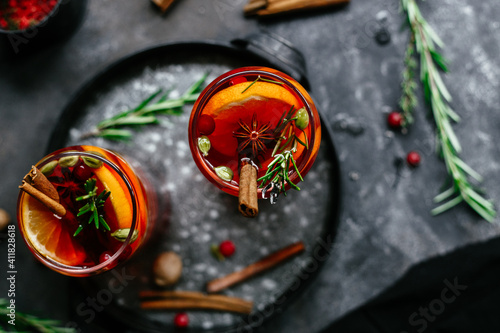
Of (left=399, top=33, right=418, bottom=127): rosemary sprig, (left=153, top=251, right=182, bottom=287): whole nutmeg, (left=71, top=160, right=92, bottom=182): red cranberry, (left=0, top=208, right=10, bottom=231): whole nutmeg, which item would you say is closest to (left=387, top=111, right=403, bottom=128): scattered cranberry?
(left=399, top=33, right=418, bottom=127): rosemary sprig

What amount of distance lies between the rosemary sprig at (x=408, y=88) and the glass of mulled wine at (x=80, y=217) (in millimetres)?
688

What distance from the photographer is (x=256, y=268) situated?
94 centimetres

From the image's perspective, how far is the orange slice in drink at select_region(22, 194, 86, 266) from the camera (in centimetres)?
69

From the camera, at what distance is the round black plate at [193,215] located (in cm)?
93

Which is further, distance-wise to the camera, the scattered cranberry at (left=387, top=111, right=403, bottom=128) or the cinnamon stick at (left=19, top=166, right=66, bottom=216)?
the scattered cranberry at (left=387, top=111, right=403, bottom=128)

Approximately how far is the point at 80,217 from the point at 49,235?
0.21 ft

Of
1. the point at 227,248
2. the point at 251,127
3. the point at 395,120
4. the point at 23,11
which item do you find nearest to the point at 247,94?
the point at 251,127

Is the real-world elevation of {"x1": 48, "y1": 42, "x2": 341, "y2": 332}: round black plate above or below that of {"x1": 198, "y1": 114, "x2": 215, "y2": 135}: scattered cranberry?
below

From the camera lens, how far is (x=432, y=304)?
1062 mm

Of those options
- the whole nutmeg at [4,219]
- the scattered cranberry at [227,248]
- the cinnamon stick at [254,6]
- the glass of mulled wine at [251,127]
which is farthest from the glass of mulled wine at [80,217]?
the cinnamon stick at [254,6]

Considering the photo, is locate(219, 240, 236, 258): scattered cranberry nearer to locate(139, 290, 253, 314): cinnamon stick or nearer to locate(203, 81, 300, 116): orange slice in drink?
locate(139, 290, 253, 314): cinnamon stick

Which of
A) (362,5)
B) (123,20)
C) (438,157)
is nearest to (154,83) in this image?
(123,20)

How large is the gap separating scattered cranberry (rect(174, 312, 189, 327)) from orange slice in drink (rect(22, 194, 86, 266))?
31cm

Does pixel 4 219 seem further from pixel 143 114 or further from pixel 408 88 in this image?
pixel 408 88
